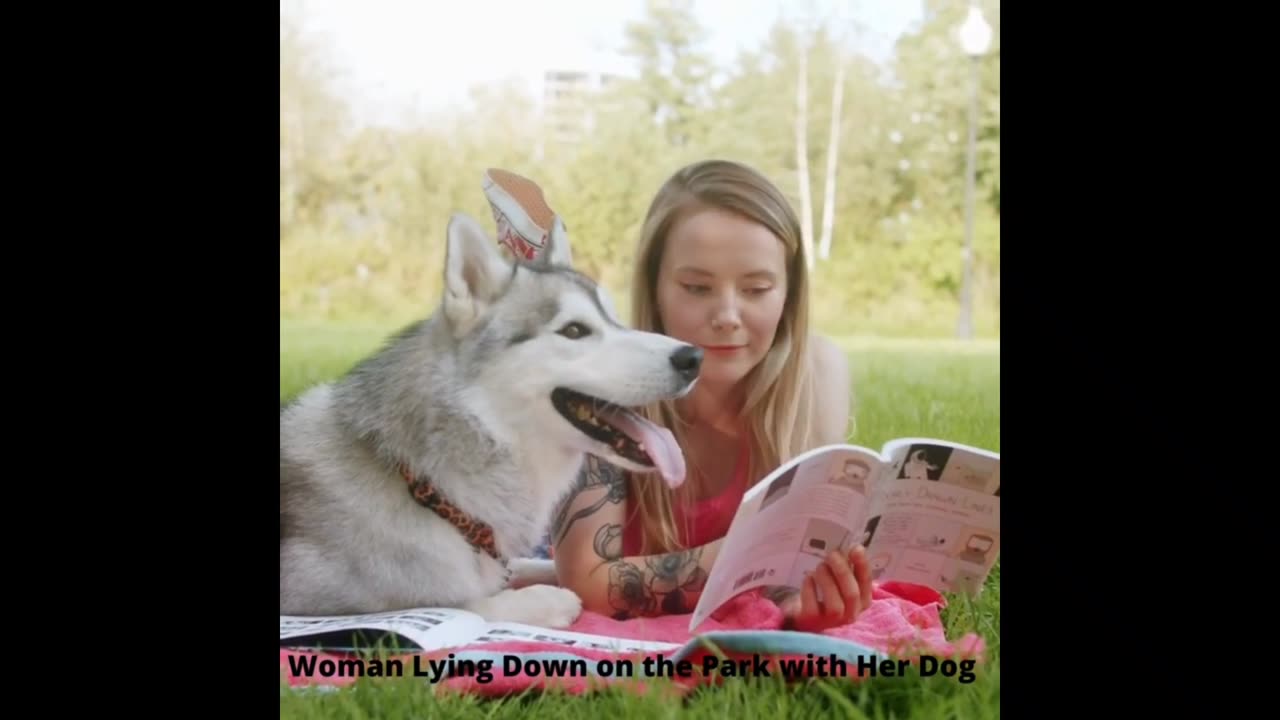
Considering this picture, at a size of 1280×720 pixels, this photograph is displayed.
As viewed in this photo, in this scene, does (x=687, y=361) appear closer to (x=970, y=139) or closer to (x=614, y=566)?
(x=614, y=566)

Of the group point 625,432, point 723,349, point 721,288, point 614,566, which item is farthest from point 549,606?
point 721,288

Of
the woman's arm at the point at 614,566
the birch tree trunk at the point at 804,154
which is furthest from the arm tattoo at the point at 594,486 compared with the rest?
the birch tree trunk at the point at 804,154

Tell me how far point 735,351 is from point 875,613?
0.61 m

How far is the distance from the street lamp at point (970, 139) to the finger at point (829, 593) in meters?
0.61

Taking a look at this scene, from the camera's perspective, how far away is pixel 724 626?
2.66 meters

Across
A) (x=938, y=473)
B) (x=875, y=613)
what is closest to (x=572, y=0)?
(x=938, y=473)

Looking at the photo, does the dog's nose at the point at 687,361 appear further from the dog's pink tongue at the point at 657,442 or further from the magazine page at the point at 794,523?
the magazine page at the point at 794,523

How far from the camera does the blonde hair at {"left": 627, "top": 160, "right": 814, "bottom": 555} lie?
2.67 m

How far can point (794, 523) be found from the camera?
2529 millimetres

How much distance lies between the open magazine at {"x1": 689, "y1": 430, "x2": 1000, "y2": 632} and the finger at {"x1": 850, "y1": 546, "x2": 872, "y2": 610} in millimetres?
23

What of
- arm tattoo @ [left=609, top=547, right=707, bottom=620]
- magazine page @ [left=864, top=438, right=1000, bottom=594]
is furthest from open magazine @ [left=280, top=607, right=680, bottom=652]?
magazine page @ [left=864, top=438, right=1000, bottom=594]

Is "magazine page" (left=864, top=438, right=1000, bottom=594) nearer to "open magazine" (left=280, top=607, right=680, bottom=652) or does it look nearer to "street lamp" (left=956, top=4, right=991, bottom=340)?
"street lamp" (left=956, top=4, right=991, bottom=340)

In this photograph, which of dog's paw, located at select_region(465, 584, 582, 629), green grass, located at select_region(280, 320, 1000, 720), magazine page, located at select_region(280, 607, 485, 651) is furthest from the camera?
dog's paw, located at select_region(465, 584, 582, 629)
